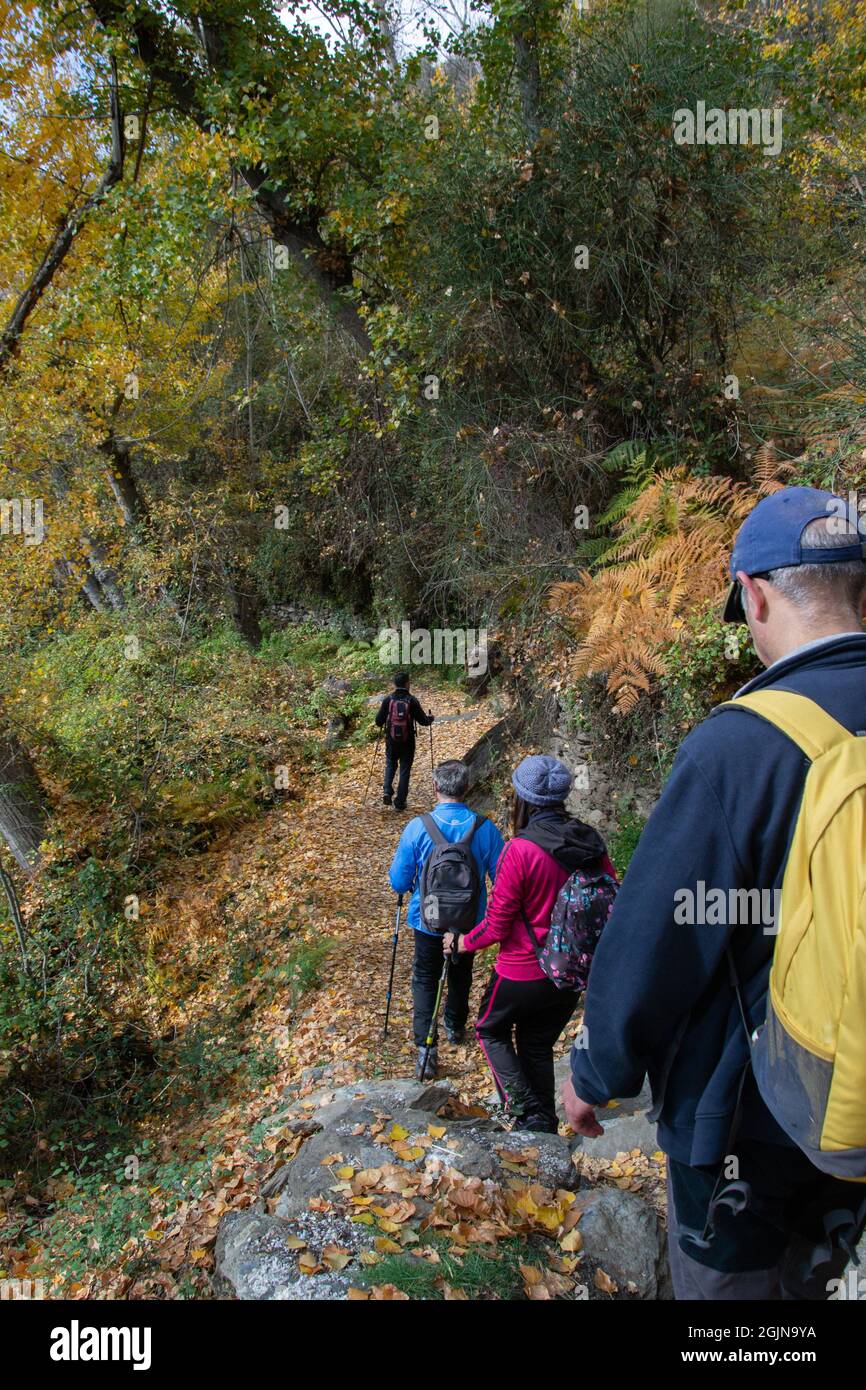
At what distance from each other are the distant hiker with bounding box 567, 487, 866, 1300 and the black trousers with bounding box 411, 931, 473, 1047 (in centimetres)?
337

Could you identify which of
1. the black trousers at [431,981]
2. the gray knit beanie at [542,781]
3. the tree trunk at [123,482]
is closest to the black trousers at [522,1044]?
the black trousers at [431,981]

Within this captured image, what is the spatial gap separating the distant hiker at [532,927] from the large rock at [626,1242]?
0.89 meters

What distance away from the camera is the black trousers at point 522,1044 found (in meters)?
4.09

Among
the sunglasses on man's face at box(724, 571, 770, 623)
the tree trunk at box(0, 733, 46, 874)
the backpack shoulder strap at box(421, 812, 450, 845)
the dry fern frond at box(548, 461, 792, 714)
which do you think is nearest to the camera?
the sunglasses on man's face at box(724, 571, 770, 623)

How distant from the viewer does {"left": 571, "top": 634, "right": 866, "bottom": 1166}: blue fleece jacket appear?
5.30ft

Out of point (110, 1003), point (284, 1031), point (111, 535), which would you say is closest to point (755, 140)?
point (284, 1031)

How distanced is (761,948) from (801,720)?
55cm

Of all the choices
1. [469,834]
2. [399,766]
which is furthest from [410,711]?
[469,834]

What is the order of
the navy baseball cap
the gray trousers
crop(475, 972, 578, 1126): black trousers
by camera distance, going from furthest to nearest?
1. crop(475, 972, 578, 1126): black trousers
2. the gray trousers
3. the navy baseball cap

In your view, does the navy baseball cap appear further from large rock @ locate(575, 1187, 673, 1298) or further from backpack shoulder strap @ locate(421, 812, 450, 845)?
backpack shoulder strap @ locate(421, 812, 450, 845)

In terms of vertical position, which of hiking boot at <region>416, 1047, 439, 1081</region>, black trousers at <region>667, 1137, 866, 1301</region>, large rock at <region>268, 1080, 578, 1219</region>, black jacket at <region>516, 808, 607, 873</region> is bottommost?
hiking boot at <region>416, 1047, 439, 1081</region>

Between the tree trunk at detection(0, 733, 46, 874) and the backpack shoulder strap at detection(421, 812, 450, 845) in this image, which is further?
the tree trunk at detection(0, 733, 46, 874)

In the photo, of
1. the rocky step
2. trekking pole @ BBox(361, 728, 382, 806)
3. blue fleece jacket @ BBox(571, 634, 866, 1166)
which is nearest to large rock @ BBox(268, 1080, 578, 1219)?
the rocky step

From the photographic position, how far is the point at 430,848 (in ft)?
16.6
